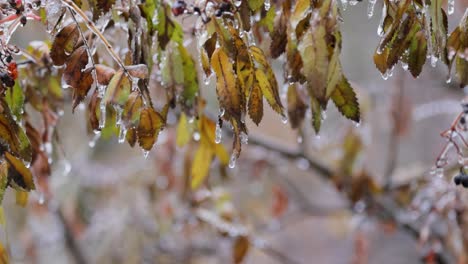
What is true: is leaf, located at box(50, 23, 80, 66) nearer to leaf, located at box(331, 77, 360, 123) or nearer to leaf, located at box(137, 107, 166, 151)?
leaf, located at box(137, 107, 166, 151)

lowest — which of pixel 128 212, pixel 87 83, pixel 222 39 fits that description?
pixel 128 212

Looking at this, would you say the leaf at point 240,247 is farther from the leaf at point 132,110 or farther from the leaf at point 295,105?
the leaf at point 132,110

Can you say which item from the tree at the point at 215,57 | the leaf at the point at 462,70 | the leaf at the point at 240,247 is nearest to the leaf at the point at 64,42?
the tree at the point at 215,57

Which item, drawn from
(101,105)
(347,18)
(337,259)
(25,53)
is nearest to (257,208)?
(347,18)

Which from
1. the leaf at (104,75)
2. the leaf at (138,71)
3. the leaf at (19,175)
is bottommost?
the leaf at (19,175)

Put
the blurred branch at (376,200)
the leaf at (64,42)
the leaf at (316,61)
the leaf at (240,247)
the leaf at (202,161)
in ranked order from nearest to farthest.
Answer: the leaf at (316,61) < the leaf at (64,42) < the leaf at (202,161) < the leaf at (240,247) < the blurred branch at (376,200)

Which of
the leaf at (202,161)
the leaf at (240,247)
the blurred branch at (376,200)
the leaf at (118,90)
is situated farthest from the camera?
the blurred branch at (376,200)

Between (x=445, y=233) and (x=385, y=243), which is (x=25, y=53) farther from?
(x=385, y=243)
